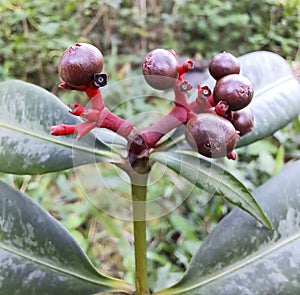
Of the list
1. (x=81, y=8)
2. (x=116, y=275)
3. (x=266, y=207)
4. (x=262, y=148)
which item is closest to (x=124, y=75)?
(x=81, y=8)

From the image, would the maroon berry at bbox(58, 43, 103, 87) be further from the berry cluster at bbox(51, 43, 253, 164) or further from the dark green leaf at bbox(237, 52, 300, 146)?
the dark green leaf at bbox(237, 52, 300, 146)

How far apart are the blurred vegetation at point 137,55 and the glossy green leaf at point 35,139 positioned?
77 millimetres

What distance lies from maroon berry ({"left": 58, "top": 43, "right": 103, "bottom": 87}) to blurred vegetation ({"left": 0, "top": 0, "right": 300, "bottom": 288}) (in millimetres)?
155

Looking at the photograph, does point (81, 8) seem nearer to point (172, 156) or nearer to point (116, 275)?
point (116, 275)

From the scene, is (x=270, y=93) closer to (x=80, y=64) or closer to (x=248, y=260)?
(x=248, y=260)

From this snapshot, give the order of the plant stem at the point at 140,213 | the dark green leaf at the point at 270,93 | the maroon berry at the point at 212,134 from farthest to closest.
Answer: the dark green leaf at the point at 270,93, the plant stem at the point at 140,213, the maroon berry at the point at 212,134

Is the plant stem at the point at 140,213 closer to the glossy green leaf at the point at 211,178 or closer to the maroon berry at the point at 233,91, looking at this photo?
the glossy green leaf at the point at 211,178

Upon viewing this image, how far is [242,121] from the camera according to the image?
1.90 ft

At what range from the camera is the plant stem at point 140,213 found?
0.62 meters

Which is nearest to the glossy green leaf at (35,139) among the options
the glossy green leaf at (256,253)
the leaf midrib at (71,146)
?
the leaf midrib at (71,146)

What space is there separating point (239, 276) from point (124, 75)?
1451 millimetres

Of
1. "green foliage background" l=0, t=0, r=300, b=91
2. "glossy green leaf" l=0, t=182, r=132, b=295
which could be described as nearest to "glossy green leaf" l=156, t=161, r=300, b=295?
"glossy green leaf" l=0, t=182, r=132, b=295

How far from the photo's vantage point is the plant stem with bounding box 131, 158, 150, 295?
62 centimetres

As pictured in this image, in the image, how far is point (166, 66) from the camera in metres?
0.53
